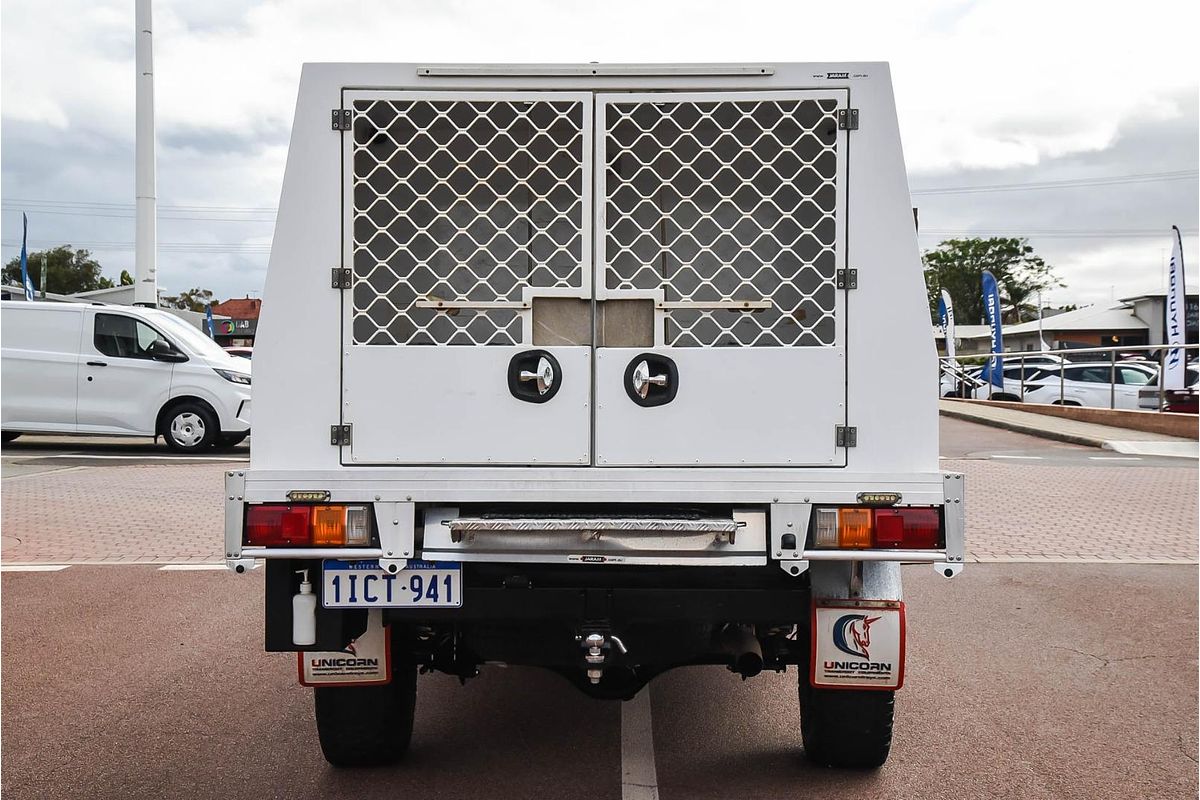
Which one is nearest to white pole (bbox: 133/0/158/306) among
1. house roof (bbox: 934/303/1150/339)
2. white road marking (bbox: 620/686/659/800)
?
white road marking (bbox: 620/686/659/800)

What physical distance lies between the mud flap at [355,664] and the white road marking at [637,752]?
Result: 3.18 ft

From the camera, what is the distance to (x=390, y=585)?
134 inches

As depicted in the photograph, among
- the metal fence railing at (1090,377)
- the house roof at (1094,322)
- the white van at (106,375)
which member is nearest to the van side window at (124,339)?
the white van at (106,375)

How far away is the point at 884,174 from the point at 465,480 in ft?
5.78

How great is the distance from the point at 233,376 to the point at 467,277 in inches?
420

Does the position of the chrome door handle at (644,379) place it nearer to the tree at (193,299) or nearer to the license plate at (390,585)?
the license plate at (390,585)

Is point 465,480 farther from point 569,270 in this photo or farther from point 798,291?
point 798,291

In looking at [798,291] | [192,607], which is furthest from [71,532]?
[798,291]

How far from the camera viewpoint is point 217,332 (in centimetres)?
6788

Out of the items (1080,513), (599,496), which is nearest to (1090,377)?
(1080,513)

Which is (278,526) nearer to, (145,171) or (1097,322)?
(145,171)

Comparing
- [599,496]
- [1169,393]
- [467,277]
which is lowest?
[599,496]

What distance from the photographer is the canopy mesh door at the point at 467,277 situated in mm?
3455

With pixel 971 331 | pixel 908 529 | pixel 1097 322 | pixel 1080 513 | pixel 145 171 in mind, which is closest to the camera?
pixel 908 529
